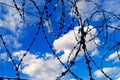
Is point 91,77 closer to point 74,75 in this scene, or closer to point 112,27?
point 74,75

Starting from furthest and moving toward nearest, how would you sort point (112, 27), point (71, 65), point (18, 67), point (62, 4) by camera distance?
point (112, 27) < point (62, 4) < point (71, 65) < point (18, 67)

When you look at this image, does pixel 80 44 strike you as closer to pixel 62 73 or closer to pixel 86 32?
pixel 86 32

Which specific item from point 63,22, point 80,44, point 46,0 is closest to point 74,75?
point 80,44

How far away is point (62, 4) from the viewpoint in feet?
13.1

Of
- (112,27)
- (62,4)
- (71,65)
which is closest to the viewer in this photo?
(71,65)

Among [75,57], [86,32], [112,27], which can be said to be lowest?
[75,57]

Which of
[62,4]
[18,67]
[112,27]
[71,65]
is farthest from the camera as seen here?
[112,27]

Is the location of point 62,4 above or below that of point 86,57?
above

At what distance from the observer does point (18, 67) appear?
3174 millimetres

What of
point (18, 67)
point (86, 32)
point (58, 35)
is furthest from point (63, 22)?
point (18, 67)

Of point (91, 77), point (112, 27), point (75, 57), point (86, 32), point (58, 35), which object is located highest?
point (112, 27)

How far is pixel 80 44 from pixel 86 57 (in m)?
0.20

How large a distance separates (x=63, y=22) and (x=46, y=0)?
429 millimetres

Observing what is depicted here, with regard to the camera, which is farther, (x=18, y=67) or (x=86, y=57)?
(x=86, y=57)
